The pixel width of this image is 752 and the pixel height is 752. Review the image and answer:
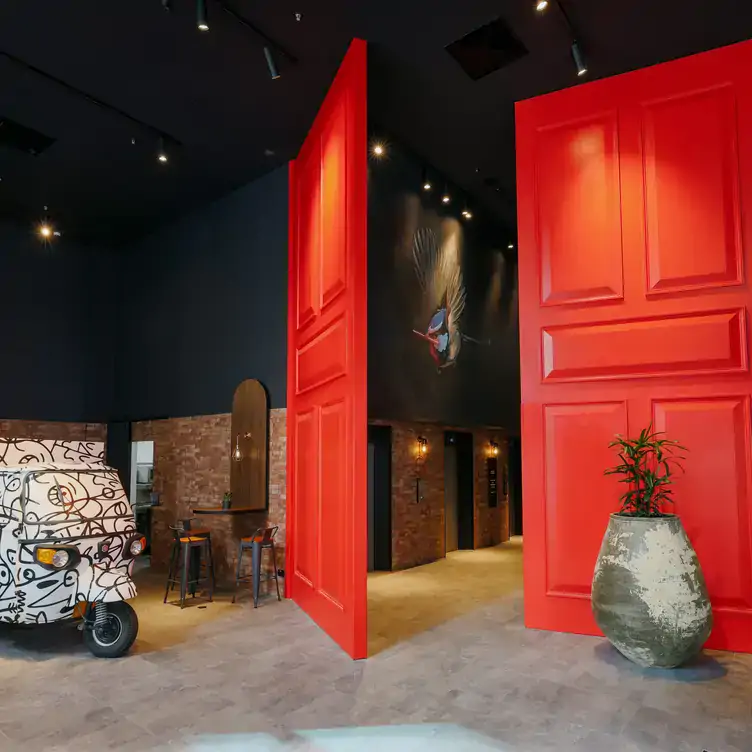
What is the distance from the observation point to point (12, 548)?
4566 millimetres

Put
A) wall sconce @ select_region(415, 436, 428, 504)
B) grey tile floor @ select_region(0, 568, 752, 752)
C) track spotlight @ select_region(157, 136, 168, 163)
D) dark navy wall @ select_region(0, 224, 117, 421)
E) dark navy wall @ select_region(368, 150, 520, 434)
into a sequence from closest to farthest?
1. grey tile floor @ select_region(0, 568, 752, 752)
2. track spotlight @ select_region(157, 136, 168, 163)
3. dark navy wall @ select_region(368, 150, 520, 434)
4. dark navy wall @ select_region(0, 224, 117, 421)
5. wall sconce @ select_region(415, 436, 428, 504)

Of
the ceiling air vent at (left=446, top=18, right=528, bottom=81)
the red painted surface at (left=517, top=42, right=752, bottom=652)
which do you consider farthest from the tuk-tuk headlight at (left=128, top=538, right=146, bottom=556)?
the ceiling air vent at (left=446, top=18, right=528, bottom=81)

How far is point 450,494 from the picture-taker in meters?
10.6

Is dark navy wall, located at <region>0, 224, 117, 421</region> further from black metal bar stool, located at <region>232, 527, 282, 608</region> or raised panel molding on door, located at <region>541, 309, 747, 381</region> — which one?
raised panel molding on door, located at <region>541, 309, 747, 381</region>

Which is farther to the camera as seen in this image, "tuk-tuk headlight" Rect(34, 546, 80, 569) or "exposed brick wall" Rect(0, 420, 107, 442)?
"exposed brick wall" Rect(0, 420, 107, 442)

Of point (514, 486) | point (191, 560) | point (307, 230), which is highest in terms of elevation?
point (307, 230)

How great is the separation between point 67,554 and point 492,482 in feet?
26.4

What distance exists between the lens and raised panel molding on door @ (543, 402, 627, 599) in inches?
199

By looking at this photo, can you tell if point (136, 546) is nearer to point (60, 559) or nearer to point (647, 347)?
point (60, 559)

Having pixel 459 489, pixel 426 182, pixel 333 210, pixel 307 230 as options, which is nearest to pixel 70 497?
pixel 333 210

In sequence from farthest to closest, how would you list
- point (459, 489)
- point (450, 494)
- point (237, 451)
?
point (459, 489), point (450, 494), point (237, 451)

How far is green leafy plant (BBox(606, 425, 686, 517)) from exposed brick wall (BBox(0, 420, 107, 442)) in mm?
7043

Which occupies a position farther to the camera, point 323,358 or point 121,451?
point 121,451

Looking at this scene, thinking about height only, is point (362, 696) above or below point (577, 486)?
below
